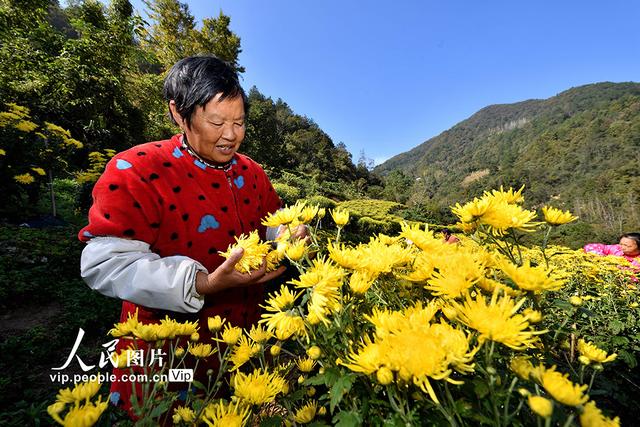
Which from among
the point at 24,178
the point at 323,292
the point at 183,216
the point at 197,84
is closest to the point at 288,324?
the point at 323,292

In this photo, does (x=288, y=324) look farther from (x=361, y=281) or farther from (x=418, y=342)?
(x=418, y=342)

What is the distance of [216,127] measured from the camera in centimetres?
131

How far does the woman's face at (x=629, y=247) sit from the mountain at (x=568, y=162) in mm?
21790

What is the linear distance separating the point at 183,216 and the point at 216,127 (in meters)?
0.44

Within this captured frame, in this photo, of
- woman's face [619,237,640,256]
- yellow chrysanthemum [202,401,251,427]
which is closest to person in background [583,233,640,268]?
woman's face [619,237,640,256]

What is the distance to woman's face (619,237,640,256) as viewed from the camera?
5.29 metres

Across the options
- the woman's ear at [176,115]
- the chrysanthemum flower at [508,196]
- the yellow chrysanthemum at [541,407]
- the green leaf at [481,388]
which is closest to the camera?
the yellow chrysanthemum at [541,407]

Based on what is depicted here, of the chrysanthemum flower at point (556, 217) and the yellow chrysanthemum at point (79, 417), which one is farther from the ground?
the chrysanthemum flower at point (556, 217)

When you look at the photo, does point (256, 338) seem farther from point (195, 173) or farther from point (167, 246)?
point (195, 173)

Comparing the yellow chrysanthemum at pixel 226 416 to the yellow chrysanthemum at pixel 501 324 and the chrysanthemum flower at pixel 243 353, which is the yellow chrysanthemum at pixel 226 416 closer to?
the chrysanthemum flower at pixel 243 353

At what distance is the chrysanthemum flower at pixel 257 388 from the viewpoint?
785 mm

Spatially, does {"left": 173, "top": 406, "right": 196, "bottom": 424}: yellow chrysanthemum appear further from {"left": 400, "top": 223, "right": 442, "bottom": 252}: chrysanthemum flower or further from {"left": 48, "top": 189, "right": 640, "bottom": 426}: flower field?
{"left": 400, "top": 223, "right": 442, "bottom": 252}: chrysanthemum flower

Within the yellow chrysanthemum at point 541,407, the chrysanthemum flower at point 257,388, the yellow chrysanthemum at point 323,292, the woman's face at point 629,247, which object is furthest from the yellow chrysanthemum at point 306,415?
the woman's face at point 629,247

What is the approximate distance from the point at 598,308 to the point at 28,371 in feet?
18.2
